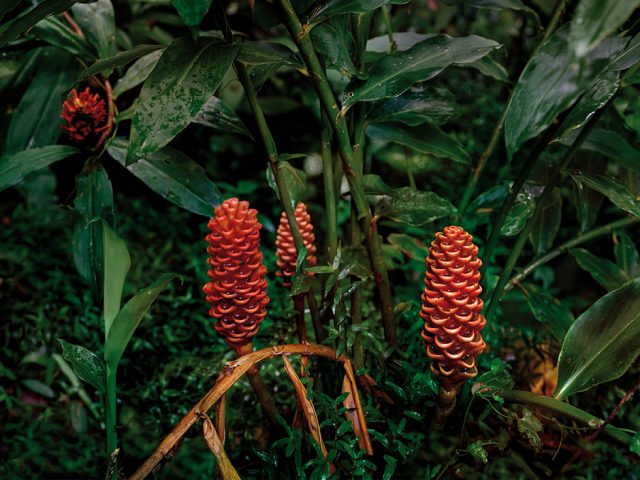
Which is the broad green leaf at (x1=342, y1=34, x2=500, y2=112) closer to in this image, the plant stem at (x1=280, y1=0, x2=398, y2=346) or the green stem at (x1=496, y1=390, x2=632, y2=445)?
the plant stem at (x1=280, y1=0, x2=398, y2=346)

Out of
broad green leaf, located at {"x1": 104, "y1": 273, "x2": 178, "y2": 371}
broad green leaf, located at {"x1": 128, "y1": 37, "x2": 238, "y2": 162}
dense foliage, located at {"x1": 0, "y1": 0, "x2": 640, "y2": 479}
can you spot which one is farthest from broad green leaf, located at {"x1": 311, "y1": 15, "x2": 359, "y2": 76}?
broad green leaf, located at {"x1": 104, "y1": 273, "x2": 178, "y2": 371}

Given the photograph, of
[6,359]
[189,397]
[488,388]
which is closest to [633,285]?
[488,388]

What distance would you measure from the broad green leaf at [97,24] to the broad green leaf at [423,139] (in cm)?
51

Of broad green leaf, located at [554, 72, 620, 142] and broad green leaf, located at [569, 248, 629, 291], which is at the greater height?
broad green leaf, located at [554, 72, 620, 142]

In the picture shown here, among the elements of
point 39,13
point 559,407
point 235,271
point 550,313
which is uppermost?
point 39,13

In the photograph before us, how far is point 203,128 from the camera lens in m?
1.95

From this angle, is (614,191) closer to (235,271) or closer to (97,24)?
(235,271)

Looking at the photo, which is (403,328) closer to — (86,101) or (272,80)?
(86,101)

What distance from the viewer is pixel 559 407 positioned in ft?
2.56

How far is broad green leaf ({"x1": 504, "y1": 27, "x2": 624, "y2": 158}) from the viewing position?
0.58 m

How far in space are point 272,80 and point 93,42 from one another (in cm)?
92

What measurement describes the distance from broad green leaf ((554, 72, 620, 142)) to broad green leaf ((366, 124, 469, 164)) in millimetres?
276

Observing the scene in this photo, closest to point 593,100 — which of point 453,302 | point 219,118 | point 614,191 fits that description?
point 614,191

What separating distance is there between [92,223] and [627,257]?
96cm
